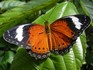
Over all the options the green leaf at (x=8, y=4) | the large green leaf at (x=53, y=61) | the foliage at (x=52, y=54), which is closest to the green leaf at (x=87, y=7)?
the foliage at (x=52, y=54)

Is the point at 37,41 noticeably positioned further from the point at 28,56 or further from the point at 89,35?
the point at 89,35

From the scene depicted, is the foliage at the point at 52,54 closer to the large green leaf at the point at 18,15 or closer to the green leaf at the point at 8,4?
the large green leaf at the point at 18,15

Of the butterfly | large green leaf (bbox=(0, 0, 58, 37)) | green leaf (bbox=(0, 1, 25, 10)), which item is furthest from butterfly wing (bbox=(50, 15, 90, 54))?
green leaf (bbox=(0, 1, 25, 10))

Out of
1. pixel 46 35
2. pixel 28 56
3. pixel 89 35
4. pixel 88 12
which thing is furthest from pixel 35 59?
pixel 89 35

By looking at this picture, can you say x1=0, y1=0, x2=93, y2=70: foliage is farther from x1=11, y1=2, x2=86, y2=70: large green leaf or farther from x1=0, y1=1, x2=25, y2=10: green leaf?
x1=0, y1=1, x2=25, y2=10: green leaf

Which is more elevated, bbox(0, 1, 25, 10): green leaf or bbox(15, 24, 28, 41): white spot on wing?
bbox(15, 24, 28, 41): white spot on wing
